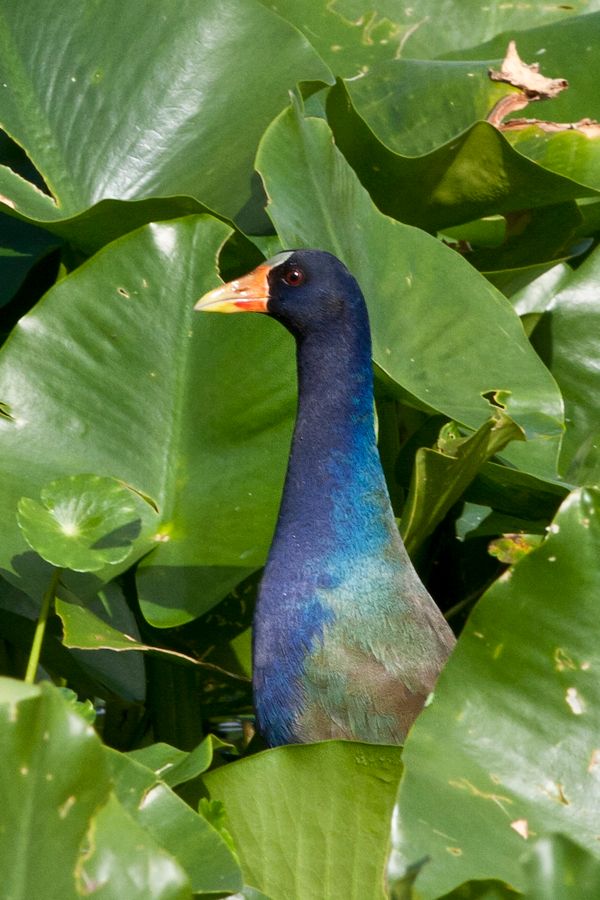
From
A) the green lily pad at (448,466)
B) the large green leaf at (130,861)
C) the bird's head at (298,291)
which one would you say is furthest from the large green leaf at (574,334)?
the large green leaf at (130,861)

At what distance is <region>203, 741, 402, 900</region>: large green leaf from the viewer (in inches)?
54.0

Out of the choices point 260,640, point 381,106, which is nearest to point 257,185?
point 381,106

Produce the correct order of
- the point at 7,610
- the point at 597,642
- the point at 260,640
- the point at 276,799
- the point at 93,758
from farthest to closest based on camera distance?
the point at 7,610 < the point at 260,640 < the point at 276,799 < the point at 597,642 < the point at 93,758

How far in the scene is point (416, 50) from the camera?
8.29 feet

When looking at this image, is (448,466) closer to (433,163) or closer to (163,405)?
(163,405)

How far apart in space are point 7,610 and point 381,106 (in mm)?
983

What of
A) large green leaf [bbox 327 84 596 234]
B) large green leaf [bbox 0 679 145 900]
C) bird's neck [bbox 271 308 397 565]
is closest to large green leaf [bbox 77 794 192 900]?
large green leaf [bbox 0 679 145 900]

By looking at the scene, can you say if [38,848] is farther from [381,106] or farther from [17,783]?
[381,106]

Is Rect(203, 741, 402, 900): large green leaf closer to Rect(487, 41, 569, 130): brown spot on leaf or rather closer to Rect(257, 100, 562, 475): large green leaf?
Rect(257, 100, 562, 475): large green leaf

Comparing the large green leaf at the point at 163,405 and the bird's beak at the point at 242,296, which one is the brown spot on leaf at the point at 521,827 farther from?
the bird's beak at the point at 242,296

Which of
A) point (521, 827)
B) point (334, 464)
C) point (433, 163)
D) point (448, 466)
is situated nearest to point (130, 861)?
point (521, 827)

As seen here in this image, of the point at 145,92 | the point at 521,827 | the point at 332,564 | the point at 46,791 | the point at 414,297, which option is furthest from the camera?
the point at 145,92

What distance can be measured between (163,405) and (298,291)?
236 millimetres

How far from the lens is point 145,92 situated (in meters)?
2.17
